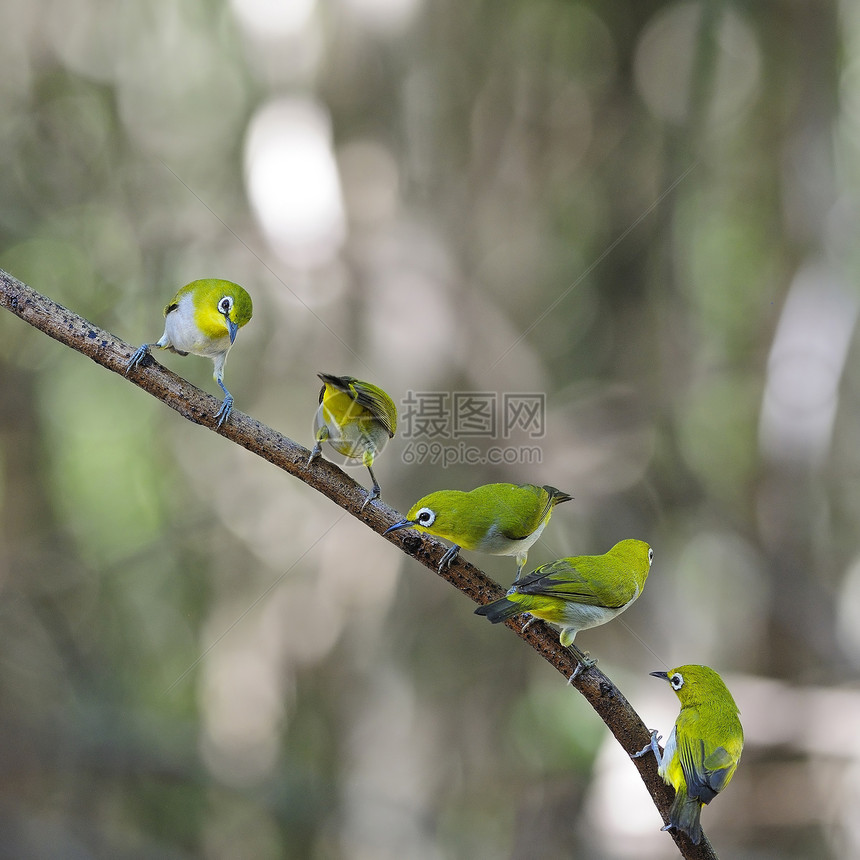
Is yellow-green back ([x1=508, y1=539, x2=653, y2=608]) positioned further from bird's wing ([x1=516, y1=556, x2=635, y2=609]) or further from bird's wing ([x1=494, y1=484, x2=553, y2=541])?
bird's wing ([x1=494, y1=484, x2=553, y2=541])

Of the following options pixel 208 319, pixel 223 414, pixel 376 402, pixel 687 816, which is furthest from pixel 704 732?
pixel 208 319

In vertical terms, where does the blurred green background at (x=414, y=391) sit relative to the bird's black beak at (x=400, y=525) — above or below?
above

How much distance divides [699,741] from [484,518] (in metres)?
0.78

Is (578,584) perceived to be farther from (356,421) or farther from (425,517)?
(356,421)

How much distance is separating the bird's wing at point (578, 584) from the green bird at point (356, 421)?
46 cm

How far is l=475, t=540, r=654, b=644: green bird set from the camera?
1.66 metres

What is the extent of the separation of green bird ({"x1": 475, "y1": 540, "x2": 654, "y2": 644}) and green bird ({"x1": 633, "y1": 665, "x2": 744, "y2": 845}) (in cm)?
22

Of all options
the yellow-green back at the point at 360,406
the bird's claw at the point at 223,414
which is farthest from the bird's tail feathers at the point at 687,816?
the bird's claw at the point at 223,414

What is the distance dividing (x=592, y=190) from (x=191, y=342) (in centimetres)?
498

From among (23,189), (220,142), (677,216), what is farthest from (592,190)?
(23,189)

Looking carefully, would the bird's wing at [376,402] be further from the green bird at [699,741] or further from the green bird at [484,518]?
the green bird at [699,741]

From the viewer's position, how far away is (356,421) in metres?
1.96

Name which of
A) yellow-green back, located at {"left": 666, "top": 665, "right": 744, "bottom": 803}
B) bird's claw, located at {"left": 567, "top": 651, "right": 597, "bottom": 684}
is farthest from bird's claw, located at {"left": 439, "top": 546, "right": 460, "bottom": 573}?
yellow-green back, located at {"left": 666, "top": 665, "right": 744, "bottom": 803}

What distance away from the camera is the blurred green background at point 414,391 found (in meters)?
5.38
